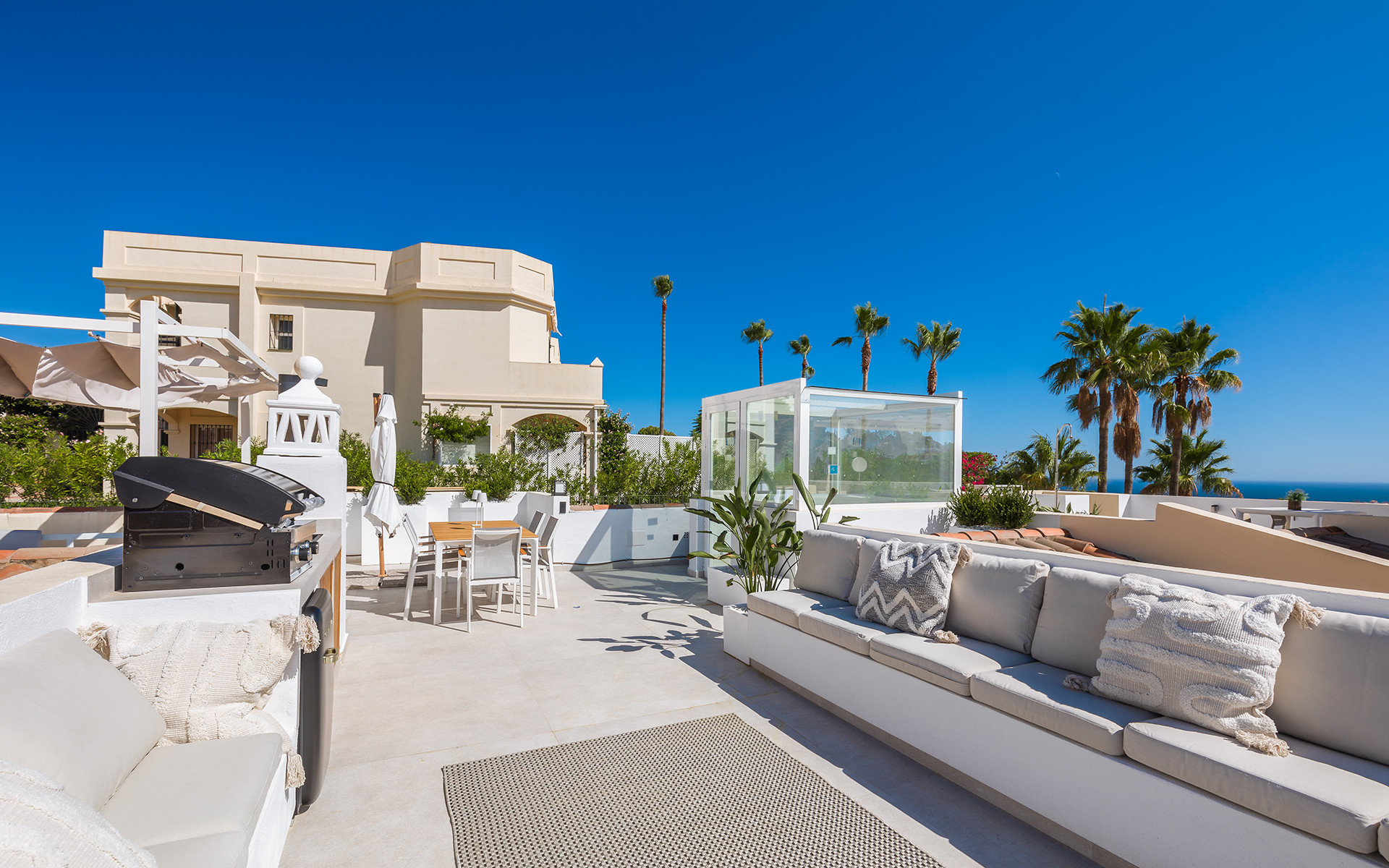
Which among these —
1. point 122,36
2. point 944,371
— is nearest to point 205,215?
point 122,36

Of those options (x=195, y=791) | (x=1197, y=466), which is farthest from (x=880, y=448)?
(x=1197, y=466)

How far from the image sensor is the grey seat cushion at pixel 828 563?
4.00 m

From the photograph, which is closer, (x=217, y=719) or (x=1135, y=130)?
(x=217, y=719)

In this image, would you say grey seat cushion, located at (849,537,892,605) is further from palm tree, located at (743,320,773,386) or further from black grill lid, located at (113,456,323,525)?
palm tree, located at (743,320,773,386)

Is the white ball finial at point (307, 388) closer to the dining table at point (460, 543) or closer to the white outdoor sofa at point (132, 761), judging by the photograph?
the dining table at point (460, 543)

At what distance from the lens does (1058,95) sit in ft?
36.0

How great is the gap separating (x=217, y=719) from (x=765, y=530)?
348 cm

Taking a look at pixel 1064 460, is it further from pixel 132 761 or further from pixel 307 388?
pixel 132 761

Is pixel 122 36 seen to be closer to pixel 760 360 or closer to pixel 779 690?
pixel 779 690

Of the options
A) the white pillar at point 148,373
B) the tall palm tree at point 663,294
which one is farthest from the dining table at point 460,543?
the tall palm tree at point 663,294

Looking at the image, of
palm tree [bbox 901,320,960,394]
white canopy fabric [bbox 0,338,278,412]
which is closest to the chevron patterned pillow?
white canopy fabric [bbox 0,338,278,412]

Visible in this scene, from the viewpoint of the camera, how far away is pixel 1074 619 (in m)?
2.66

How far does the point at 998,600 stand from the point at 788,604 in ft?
4.25

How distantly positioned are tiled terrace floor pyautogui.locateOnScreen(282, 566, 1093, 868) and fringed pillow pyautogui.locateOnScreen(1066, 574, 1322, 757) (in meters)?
0.66
